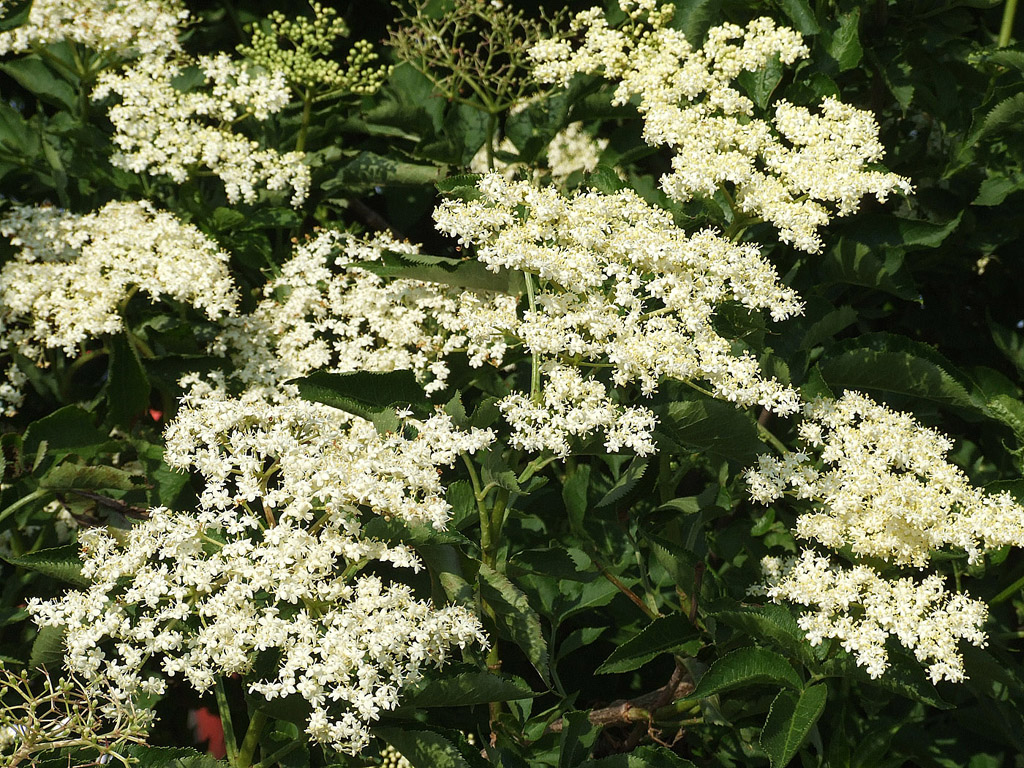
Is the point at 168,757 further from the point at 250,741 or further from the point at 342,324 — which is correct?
the point at 342,324

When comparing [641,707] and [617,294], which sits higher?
[617,294]

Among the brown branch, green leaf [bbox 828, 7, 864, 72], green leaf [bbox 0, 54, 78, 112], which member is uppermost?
green leaf [bbox 828, 7, 864, 72]

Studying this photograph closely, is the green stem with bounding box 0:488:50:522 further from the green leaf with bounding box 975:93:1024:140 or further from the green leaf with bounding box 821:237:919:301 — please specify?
the green leaf with bounding box 975:93:1024:140

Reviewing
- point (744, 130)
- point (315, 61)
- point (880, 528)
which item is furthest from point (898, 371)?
point (315, 61)

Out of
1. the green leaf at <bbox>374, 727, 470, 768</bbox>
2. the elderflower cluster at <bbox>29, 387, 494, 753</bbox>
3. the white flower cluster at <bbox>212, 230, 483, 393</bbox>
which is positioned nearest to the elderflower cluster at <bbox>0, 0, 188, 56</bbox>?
the white flower cluster at <bbox>212, 230, 483, 393</bbox>

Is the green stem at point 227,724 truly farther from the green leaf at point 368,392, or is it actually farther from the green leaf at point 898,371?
the green leaf at point 898,371

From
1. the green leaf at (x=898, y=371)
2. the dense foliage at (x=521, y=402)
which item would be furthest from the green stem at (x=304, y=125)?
the green leaf at (x=898, y=371)

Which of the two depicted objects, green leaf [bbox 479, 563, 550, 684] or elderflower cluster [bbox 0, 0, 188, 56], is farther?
elderflower cluster [bbox 0, 0, 188, 56]

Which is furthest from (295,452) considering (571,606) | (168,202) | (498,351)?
(168,202)
